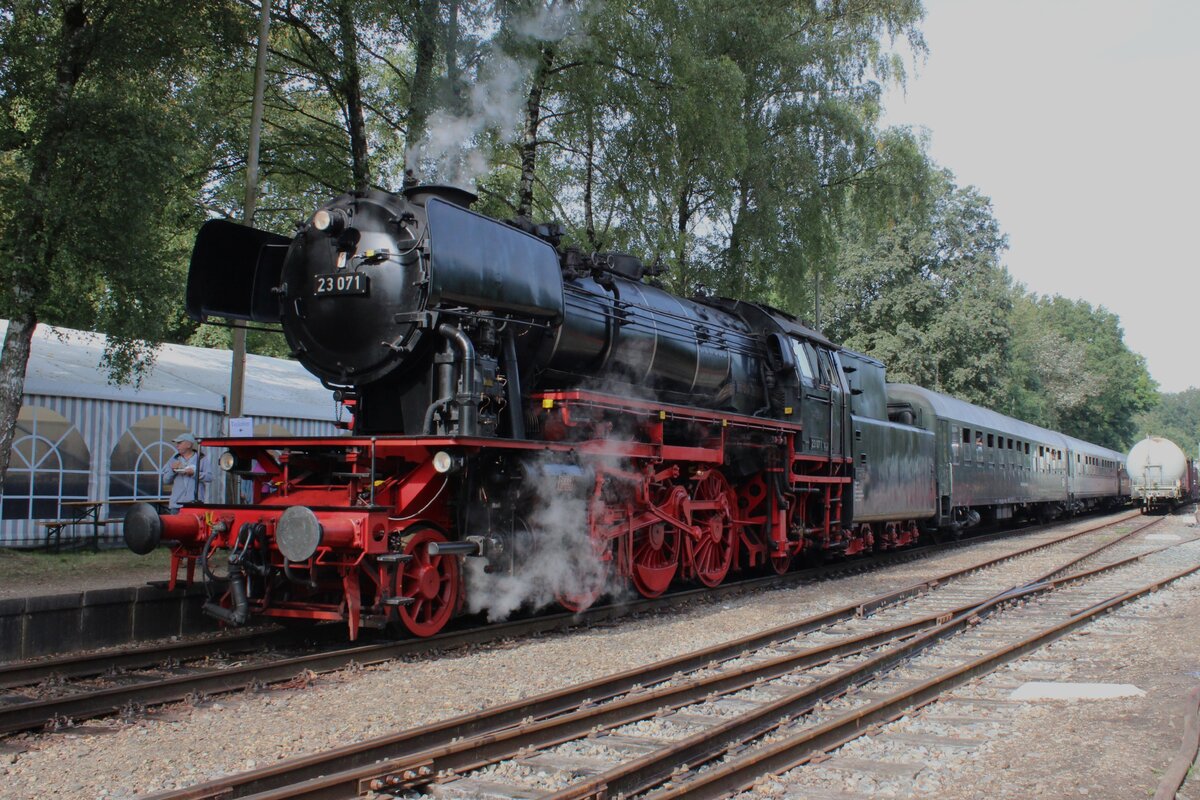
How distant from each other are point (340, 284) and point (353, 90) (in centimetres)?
849

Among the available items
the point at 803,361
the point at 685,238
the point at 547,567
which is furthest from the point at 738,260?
the point at 547,567

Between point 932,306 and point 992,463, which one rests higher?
point 932,306

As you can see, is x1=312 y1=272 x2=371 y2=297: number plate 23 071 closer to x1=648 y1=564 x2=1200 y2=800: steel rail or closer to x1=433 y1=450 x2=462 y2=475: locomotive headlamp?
x1=433 y1=450 x2=462 y2=475: locomotive headlamp

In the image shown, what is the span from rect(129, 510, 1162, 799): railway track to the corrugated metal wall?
824 centimetres

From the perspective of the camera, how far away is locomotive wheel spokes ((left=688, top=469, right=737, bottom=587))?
10.6 m

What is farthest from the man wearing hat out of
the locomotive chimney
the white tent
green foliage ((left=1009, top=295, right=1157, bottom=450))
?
green foliage ((left=1009, top=295, right=1157, bottom=450))

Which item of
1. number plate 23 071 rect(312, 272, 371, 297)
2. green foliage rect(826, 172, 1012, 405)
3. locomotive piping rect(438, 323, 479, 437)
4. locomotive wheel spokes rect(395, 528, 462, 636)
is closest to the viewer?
locomotive piping rect(438, 323, 479, 437)

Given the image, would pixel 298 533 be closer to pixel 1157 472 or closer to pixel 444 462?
pixel 444 462

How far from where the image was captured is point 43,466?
42.7 ft

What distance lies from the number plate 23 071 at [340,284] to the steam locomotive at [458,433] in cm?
2

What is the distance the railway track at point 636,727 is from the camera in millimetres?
4199

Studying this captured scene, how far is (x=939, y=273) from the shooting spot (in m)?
39.8

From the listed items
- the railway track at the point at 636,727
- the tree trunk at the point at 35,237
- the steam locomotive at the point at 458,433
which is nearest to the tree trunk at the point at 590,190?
the steam locomotive at the point at 458,433

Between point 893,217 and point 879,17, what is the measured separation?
470 cm
